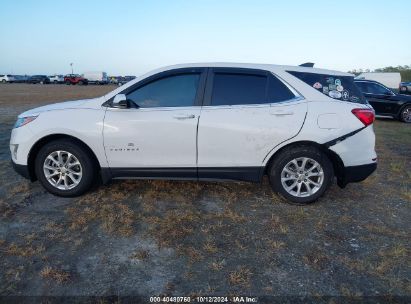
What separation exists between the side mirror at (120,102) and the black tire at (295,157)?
2032mm

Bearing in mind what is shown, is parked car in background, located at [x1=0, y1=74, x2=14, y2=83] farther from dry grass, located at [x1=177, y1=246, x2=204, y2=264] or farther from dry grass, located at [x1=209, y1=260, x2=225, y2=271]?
dry grass, located at [x1=209, y1=260, x2=225, y2=271]

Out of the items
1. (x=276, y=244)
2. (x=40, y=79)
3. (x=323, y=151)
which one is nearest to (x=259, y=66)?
(x=323, y=151)

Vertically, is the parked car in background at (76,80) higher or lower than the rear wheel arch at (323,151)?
higher

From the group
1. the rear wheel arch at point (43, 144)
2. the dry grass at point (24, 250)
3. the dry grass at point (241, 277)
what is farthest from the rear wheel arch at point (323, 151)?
the dry grass at point (24, 250)

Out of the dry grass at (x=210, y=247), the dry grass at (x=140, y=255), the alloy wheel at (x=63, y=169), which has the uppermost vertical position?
the alloy wheel at (x=63, y=169)

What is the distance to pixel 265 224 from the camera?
3.82 meters

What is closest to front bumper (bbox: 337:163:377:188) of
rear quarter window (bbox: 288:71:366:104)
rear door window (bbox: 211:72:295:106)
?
rear quarter window (bbox: 288:71:366:104)

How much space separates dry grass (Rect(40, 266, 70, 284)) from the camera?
2.74 meters

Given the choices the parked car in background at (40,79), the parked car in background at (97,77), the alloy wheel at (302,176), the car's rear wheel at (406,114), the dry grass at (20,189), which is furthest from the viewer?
the parked car in background at (40,79)

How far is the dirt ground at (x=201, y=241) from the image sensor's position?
8.93ft

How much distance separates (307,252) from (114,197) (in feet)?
8.50

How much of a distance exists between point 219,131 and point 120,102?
1.29 meters

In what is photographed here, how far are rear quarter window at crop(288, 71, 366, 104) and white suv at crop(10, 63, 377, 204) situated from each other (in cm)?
1

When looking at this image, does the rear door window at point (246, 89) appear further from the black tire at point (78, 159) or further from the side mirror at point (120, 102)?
the black tire at point (78, 159)
